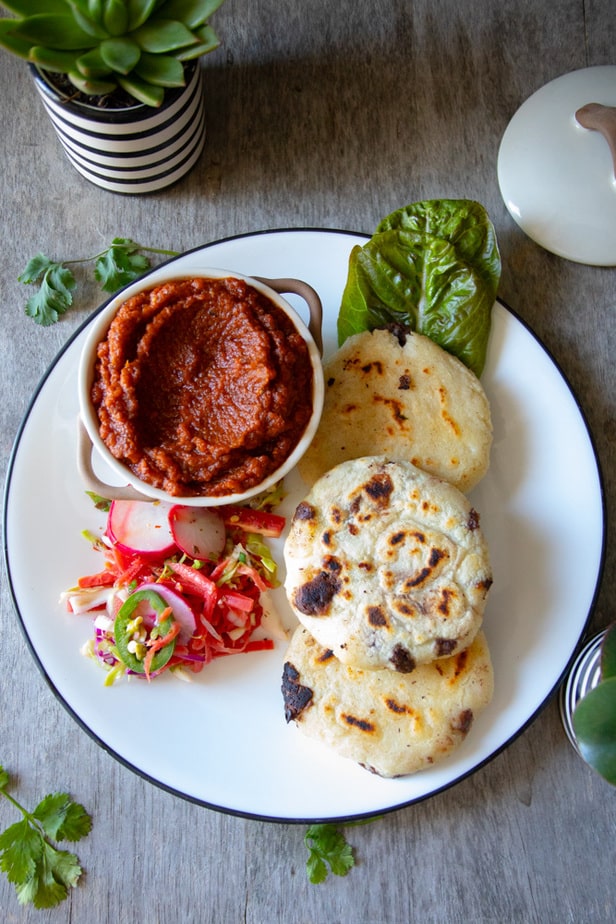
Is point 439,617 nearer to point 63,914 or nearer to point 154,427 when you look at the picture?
point 154,427

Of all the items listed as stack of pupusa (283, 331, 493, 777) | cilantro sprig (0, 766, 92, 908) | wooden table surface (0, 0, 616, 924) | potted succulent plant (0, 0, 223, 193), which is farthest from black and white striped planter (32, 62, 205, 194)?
cilantro sprig (0, 766, 92, 908)

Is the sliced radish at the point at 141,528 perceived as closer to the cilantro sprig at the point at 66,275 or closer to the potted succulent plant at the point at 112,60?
the cilantro sprig at the point at 66,275

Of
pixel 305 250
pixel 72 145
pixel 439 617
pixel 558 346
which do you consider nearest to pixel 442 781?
pixel 439 617

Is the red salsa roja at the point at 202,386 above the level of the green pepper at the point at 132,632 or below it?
above

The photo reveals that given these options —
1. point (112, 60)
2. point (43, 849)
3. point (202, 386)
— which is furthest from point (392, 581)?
Answer: point (112, 60)

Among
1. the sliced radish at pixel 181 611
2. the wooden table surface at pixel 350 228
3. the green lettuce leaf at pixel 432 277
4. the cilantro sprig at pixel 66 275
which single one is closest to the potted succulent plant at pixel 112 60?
the cilantro sprig at pixel 66 275
